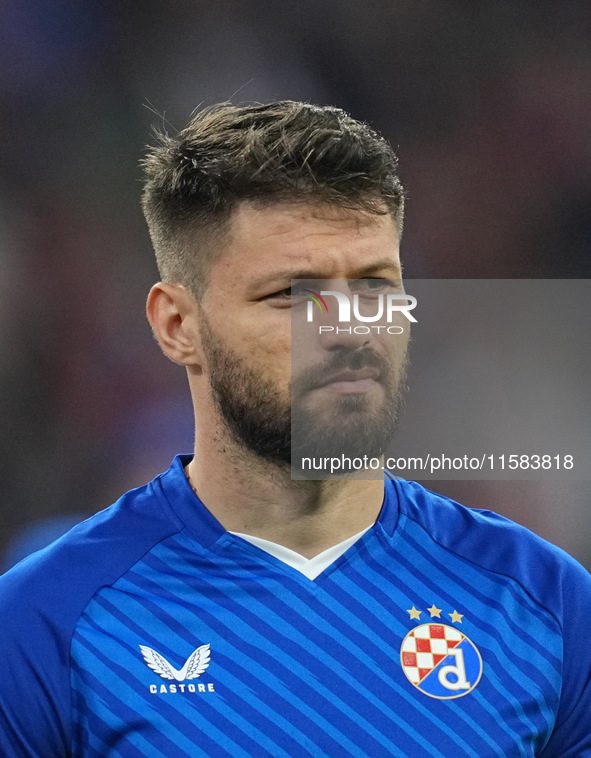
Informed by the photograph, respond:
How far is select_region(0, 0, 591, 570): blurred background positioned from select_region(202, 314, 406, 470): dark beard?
235 cm

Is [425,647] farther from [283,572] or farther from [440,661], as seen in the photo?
[283,572]

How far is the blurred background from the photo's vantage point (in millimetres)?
4539

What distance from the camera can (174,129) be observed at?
15.0 feet

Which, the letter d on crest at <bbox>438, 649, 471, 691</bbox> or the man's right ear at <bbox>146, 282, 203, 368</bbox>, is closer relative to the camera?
the letter d on crest at <bbox>438, 649, 471, 691</bbox>

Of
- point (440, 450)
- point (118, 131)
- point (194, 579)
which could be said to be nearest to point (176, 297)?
point (194, 579)

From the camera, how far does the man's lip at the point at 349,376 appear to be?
207 cm

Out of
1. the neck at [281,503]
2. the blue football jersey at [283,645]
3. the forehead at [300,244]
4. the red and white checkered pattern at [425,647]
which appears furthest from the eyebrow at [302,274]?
the red and white checkered pattern at [425,647]

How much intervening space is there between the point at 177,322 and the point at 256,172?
18.1 inches

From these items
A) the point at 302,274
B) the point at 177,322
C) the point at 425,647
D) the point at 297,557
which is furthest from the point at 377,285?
the point at 425,647

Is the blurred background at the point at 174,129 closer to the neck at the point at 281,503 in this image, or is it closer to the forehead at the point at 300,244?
the neck at the point at 281,503

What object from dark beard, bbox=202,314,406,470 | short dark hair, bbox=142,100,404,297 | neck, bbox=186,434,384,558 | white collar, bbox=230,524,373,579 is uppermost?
short dark hair, bbox=142,100,404,297

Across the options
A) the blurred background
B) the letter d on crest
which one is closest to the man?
the letter d on crest

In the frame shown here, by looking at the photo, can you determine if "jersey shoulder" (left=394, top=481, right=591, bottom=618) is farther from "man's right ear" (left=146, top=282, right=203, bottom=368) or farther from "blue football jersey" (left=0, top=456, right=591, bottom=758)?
"man's right ear" (left=146, top=282, right=203, bottom=368)

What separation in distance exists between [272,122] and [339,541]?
3.50 feet
